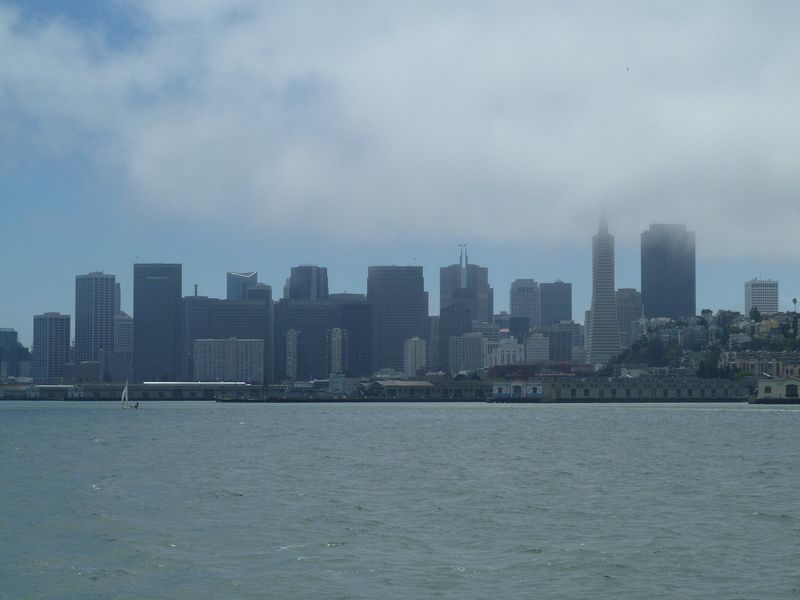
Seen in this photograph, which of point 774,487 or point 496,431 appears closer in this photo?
point 774,487

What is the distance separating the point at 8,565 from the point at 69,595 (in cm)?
393

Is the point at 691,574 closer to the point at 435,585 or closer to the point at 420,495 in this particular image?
the point at 435,585

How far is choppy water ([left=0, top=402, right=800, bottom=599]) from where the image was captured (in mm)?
27969

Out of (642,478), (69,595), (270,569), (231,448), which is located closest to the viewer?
(69,595)

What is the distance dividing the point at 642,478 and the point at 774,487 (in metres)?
5.04

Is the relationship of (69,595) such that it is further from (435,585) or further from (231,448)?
(231,448)

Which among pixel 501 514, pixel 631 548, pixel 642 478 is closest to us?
pixel 631 548

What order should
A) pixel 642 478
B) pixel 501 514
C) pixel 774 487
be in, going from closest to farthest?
pixel 501 514 < pixel 774 487 < pixel 642 478

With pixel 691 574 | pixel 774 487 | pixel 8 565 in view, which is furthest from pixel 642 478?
pixel 8 565

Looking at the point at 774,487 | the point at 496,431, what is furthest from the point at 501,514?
the point at 496,431

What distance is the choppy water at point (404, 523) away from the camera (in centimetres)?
2797

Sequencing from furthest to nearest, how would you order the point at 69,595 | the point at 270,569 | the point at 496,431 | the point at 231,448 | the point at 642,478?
the point at 496,431 → the point at 231,448 → the point at 642,478 → the point at 270,569 → the point at 69,595

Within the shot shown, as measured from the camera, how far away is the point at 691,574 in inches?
1118

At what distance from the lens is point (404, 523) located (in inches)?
1420
